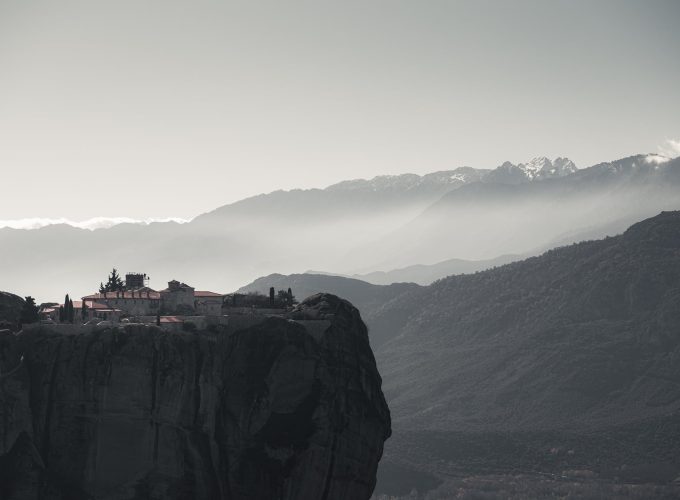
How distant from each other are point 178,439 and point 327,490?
50.0 ft

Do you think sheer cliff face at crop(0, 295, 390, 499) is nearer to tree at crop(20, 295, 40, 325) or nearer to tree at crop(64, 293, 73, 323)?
tree at crop(20, 295, 40, 325)

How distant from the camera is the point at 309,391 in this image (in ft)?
541

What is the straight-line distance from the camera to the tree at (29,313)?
17875 cm

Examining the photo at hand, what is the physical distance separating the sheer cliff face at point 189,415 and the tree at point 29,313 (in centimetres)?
866

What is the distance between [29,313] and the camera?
179625 mm

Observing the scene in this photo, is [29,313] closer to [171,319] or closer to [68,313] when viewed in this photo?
[68,313]

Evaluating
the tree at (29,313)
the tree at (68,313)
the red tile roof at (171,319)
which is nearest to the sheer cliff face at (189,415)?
the red tile roof at (171,319)

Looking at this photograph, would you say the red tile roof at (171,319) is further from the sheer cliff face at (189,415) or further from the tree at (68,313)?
the tree at (68,313)

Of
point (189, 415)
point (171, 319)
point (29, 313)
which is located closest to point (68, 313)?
point (29, 313)

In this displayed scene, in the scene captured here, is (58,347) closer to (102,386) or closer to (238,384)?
(102,386)

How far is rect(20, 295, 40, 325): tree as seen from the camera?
179 m

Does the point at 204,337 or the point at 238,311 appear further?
the point at 238,311

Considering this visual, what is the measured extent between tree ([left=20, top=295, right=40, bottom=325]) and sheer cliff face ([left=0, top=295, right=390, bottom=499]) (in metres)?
8.66

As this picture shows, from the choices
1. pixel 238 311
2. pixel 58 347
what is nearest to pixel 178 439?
pixel 58 347
